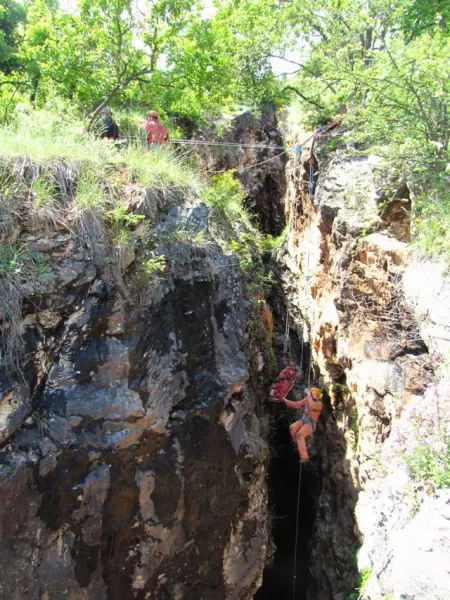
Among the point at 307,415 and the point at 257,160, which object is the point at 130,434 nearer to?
the point at 307,415

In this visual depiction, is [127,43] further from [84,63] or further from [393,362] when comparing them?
[393,362]

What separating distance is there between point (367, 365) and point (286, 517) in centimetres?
475

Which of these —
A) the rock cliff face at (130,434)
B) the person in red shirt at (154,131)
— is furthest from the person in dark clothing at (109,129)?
the rock cliff face at (130,434)

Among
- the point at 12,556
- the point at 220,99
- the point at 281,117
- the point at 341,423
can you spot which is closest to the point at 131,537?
the point at 12,556

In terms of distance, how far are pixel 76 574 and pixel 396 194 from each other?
248 inches

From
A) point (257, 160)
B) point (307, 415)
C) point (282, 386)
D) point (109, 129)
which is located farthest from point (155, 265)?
point (257, 160)

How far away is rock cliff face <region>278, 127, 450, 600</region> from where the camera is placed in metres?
3.42

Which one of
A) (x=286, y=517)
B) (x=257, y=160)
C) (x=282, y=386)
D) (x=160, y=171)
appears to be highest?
(x=257, y=160)

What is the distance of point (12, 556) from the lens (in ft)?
15.3

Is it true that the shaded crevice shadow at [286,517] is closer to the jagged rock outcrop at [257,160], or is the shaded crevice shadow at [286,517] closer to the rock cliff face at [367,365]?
the rock cliff face at [367,365]

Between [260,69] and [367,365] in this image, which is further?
[260,69]

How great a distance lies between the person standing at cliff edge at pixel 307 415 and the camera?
23.0ft

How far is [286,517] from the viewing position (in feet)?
29.8

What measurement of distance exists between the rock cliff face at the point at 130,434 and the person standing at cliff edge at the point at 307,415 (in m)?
1.10
